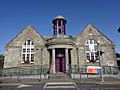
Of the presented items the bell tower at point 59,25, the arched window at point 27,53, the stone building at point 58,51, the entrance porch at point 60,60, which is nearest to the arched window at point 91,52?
the stone building at point 58,51

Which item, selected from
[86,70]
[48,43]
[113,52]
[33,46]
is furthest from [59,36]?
[113,52]

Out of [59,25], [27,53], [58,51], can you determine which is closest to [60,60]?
[58,51]

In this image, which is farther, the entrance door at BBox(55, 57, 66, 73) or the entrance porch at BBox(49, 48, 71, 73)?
the entrance door at BBox(55, 57, 66, 73)

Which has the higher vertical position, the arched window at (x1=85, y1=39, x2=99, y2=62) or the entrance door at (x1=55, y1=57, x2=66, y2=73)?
the arched window at (x1=85, y1=39, x2=99, y2=62)

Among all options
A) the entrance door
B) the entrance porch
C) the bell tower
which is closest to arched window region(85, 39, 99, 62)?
the entrance porch

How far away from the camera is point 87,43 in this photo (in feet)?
97.6

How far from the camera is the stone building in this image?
93.4ft

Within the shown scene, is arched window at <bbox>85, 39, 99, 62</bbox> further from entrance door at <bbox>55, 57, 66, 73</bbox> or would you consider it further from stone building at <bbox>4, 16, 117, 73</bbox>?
entrance door at <bbox>55, 57, 66, 73</bbox>

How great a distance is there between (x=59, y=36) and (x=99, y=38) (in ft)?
22.2

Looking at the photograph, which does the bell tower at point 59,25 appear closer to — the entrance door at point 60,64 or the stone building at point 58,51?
the stone building at point 58,51

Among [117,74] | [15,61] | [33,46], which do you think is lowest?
[117,74]

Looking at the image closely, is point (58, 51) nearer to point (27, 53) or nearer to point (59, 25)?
point (59, 25)

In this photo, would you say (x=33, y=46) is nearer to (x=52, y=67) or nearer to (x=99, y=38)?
(x=52, y=67)

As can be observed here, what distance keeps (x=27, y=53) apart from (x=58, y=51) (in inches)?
194
